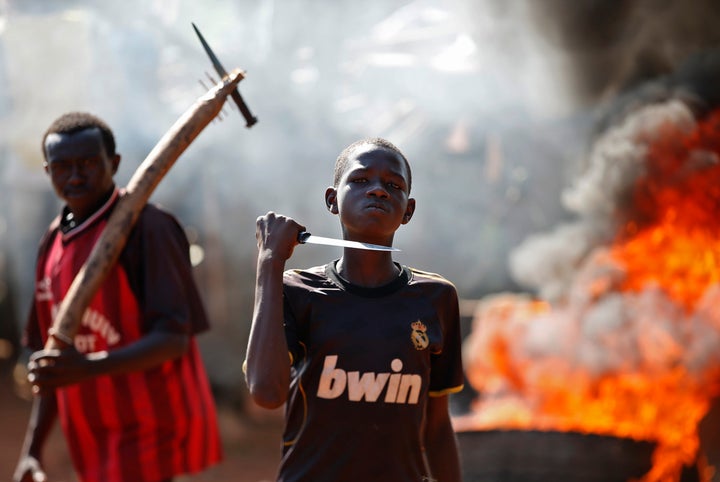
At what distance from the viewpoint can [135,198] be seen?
2.90 metres

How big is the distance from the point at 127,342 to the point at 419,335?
1.18 meters

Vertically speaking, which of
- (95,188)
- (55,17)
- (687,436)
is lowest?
(687,436)

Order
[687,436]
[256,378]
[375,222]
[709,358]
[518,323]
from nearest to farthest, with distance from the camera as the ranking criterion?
[256,378] < [375,222] < [687,436] < [709,358] < [518,323]

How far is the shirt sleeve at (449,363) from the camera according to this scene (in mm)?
2424

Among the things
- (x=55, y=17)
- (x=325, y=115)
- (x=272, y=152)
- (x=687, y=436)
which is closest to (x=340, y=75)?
(x=325, y=115)

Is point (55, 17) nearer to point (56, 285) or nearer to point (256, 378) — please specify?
point (56, 285)

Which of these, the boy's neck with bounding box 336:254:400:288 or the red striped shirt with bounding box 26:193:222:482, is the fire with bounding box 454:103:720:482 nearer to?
the red striped shirt with bounding box 26:193:222:482

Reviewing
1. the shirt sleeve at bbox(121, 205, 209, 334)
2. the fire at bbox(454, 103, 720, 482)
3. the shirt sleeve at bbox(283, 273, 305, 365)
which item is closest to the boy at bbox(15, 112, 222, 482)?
the shirt sleeve at bbox(121, 205, 209, 334)

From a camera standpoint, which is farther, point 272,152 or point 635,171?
point 272,152

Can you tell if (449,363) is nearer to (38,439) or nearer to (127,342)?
(127,342)

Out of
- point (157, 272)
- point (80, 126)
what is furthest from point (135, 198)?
point (80, 126)

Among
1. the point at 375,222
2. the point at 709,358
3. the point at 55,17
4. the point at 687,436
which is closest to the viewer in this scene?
the point at 375,222

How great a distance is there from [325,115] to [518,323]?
8.30 feet

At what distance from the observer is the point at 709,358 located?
6000mm
